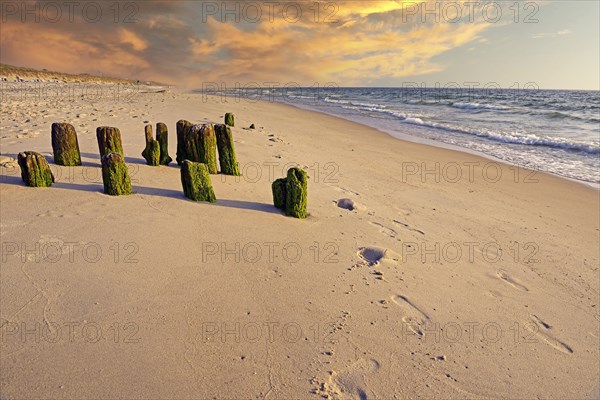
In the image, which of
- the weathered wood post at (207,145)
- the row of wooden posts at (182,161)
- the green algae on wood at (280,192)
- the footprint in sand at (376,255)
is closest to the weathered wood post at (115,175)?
the row of wooden posts at (182,161)

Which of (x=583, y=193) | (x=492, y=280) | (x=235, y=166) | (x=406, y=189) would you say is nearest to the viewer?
(x=492, y=280)

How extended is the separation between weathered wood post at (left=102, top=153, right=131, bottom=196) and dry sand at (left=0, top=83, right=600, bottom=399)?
21 centimetres

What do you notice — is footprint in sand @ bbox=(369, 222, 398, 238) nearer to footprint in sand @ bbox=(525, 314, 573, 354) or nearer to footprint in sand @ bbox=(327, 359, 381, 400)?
footprint in sand @ bbox=(525, 314, 573, 354)

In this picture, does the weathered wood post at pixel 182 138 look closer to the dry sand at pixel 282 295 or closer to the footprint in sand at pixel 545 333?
the dry sand at pixel 282 295

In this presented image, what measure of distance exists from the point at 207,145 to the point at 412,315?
4952 mm

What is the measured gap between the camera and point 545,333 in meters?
3.57

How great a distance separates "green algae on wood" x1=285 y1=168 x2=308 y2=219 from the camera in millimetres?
5402

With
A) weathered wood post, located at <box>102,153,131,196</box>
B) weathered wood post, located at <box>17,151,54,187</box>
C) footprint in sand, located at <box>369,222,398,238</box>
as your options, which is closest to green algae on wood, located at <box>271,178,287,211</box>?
footprint in sand, located at <box>369,222,398,238</box>

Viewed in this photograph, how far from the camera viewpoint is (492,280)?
14.5 feet

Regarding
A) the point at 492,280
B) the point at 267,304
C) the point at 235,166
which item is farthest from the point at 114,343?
the point at 235,166

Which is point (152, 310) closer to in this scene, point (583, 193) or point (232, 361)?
point (232, 361)

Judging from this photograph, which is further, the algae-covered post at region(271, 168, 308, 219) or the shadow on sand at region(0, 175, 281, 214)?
the shadow on sand at region(0, 175, 281, 214)

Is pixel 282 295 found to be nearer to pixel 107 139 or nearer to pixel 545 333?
pixel 545 333

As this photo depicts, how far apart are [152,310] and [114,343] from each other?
438 millimetres
